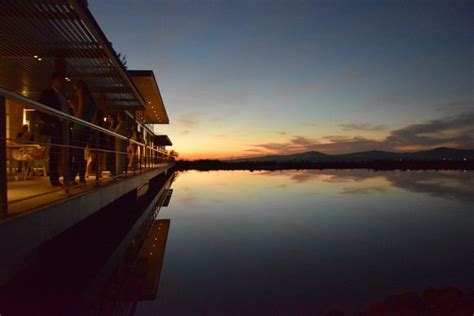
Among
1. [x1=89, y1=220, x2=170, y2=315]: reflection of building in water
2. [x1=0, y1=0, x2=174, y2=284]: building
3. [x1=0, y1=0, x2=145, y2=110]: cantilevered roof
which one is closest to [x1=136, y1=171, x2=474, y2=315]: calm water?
[x1=89, y1=220, x2=170, y2=315]: reflection of building in water

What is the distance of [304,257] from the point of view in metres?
8.09

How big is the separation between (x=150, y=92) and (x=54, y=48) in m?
9.34

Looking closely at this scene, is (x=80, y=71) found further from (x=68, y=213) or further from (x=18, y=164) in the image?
(x=68, y=213)

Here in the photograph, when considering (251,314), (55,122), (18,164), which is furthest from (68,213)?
(18,164)

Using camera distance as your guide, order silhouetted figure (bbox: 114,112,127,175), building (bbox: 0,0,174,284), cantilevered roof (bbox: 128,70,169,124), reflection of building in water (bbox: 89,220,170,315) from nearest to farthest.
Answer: building (bbox: 0,0,174,284)
reflection of building in water (bbox: 89,220,170,315)
silhouetted figure (bbox: 114,112,127,175)
cantilevered roof (bbox: 128,70,169,124)

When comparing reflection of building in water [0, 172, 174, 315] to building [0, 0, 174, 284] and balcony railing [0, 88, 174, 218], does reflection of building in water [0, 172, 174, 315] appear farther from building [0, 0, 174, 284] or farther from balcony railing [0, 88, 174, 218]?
balcony railing [0, 88, 174, 218]

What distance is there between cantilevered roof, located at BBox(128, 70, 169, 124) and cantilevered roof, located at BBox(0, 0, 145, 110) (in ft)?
10.8

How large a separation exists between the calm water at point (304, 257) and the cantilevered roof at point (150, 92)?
503 cm

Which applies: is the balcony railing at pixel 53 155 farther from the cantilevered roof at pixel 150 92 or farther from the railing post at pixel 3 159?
the cantilevered roof at pixel 150 92

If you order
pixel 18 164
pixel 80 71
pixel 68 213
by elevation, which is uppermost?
pixel 80 71

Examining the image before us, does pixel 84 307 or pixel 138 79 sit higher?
pixel 138 79

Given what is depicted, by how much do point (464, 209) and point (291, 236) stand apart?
32.3ft

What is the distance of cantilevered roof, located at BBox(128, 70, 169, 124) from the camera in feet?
43.4

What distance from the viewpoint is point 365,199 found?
59.9 ft
